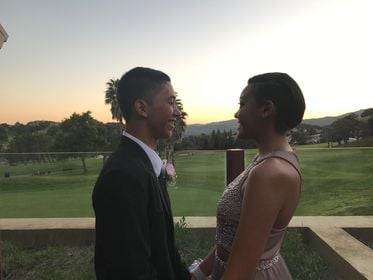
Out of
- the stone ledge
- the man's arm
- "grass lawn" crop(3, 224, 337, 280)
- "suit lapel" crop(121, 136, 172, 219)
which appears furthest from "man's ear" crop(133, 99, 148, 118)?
the stone ledge

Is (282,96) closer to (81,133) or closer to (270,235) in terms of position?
(270,235)

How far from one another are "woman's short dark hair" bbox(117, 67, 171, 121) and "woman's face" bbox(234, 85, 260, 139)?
350 millimetres

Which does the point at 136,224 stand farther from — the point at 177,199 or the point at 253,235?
the point at 177,199

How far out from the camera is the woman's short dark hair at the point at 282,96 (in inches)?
63.0

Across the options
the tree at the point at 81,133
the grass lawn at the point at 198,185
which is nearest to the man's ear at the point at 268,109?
the grass lawn at the point at 198,185

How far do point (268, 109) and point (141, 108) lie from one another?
19.7 inches

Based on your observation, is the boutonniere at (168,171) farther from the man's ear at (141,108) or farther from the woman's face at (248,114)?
the woman's face at (248,114)

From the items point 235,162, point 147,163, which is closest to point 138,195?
point 147,163

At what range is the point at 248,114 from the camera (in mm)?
1676

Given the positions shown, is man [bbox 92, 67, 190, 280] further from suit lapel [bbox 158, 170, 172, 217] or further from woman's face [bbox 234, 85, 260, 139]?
woman's face [bbox 234, 85, 260, 139]

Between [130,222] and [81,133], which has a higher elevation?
[81,133]

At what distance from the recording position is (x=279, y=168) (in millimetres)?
1496

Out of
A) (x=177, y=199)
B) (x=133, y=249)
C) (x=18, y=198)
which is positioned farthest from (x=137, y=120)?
(x=18, y=198)

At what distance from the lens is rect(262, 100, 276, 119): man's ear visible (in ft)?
5.31
